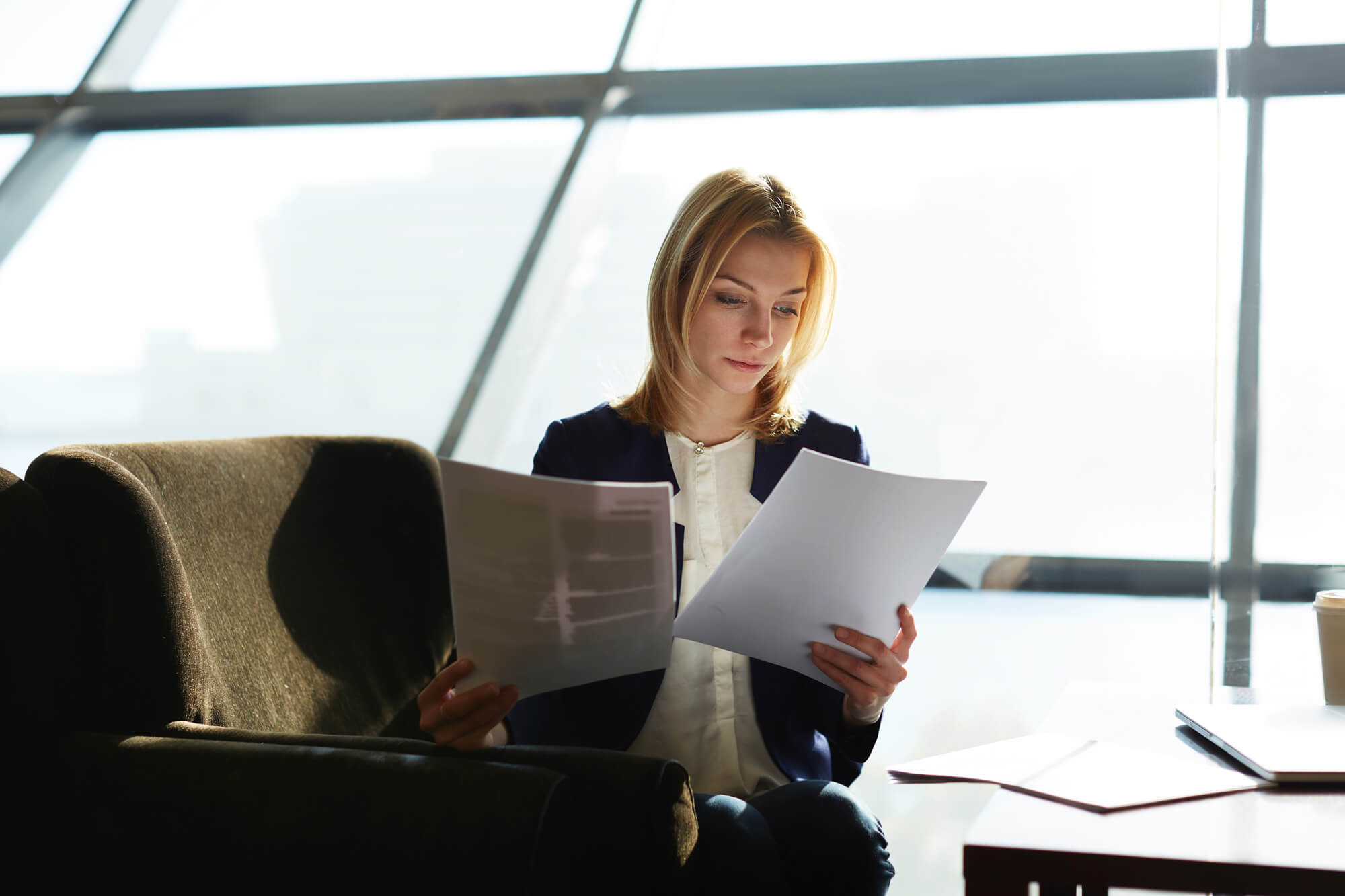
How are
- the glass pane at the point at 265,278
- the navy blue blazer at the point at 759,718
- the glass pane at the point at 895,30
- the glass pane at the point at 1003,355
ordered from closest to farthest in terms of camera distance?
the navy blue blazer at the point at 759,718 → the glass pane at the point at 1003,355 → the glass pane at the point at 895,30 → the glass pane at the point at 265,278

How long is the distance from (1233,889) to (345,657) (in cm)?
96

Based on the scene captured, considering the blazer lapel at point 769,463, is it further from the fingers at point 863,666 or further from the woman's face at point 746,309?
the fingers at point 863,666

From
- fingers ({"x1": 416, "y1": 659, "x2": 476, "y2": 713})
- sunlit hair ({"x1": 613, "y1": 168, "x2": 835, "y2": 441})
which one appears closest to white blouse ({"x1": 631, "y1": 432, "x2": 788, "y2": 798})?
sunlit hair ({"x1": 613, "y1": 168, "x2": 835, "y2": 441})

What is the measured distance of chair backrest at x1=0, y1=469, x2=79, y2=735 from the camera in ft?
2.86

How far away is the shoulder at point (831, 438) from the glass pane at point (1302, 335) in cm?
80

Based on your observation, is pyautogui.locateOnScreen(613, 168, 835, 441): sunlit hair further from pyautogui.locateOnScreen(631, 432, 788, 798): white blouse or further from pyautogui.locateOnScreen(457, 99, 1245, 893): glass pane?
pyautogui.locateOnScreen(457, 99, 1245, 893): glass pane

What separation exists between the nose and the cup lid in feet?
1.96

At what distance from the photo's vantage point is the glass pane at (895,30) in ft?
6.81

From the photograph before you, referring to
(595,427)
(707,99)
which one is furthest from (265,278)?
(595,427)

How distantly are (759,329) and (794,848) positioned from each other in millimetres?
556

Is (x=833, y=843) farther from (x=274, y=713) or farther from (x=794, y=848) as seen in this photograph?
(x=274, y=713)

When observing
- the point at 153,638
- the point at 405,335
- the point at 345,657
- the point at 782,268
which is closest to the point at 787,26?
the point at 405,335

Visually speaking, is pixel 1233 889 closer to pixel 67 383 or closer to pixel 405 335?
pixel 405 335

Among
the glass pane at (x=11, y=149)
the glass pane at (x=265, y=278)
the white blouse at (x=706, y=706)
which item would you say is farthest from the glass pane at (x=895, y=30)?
the glass pane at (x=11, y=149)
